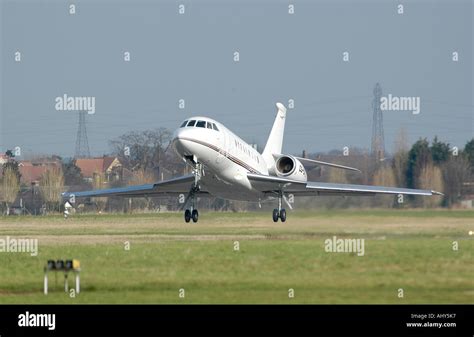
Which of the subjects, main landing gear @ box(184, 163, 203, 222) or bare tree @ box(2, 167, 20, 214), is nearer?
main landing gear @ box(184, 163, 203, 222)

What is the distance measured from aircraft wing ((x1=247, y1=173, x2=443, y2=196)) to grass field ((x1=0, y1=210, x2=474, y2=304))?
1.06 meters

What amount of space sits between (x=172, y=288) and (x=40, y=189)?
145ft

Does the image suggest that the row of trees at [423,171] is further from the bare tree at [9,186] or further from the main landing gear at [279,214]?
the bare tree at [9,186]

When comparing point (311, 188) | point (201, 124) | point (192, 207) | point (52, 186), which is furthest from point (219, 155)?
point (52, 186)

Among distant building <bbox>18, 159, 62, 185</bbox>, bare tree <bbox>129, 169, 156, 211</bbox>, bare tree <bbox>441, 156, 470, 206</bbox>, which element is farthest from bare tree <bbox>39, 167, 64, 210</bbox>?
bare tree <bbox>441, 156, 470, 206</bbox>

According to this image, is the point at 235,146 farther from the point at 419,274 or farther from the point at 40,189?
the point at 40,189

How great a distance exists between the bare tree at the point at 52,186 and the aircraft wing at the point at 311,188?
72.7ft

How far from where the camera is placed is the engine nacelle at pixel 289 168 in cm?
4528

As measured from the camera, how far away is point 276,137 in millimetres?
51688

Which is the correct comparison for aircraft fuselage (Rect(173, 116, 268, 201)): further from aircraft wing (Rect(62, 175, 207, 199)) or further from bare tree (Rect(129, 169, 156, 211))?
bare tree (Rect(129, 169, 156, 211))

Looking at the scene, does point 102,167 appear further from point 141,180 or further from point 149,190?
point 149,190

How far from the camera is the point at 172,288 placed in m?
24.0

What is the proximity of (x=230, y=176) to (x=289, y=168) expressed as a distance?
6.34 meters

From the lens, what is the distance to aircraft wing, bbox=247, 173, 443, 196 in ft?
137
